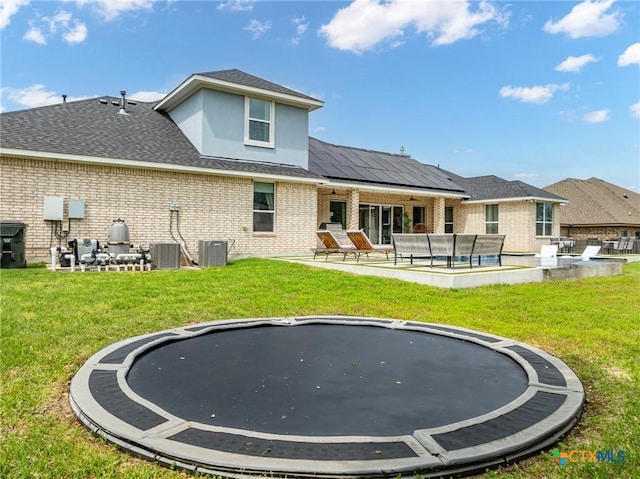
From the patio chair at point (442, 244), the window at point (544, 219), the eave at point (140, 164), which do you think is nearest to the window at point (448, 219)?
the window at point (544, 219)

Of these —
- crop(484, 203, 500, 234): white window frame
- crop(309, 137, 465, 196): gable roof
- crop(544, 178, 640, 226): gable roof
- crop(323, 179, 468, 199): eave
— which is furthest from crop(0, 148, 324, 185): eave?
crop(544, 178, 640, 226): gable roof

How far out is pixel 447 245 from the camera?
30.9 feet

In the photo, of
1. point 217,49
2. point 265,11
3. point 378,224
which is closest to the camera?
point 265,11

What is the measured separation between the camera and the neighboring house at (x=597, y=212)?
29.5 meters

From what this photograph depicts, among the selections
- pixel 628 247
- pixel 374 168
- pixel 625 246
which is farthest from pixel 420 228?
pixel 628 247

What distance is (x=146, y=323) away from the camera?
519cm

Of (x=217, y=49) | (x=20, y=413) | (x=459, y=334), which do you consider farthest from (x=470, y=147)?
(x=20, y=413)

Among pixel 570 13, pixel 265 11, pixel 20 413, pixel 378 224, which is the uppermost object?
pixel 265 11

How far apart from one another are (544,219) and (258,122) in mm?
16274

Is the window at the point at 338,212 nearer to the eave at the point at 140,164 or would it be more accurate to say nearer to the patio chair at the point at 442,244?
the eave at the point at 140,164

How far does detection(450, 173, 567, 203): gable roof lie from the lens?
21.1m

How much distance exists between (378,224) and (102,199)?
12.5 meters

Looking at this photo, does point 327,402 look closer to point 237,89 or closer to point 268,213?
point 268,213

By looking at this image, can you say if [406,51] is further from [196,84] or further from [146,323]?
[146,323]
